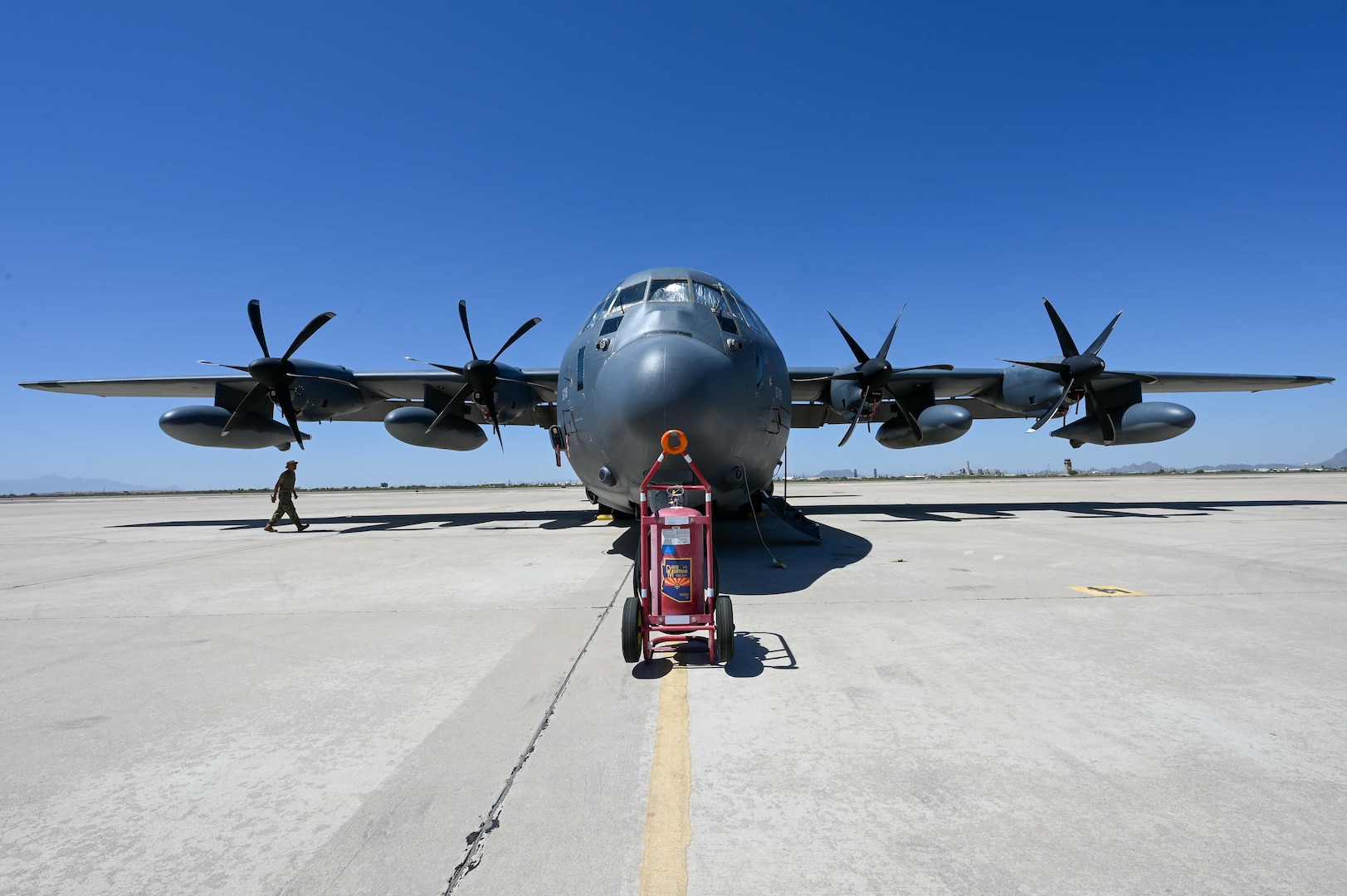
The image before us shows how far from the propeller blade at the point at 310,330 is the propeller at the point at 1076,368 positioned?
1836cm

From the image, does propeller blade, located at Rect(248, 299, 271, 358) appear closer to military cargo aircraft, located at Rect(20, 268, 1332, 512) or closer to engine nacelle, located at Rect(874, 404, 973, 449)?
military cargo aircraft, located at Rect(20, 268, 1332, 512)

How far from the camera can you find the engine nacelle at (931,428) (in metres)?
16.5

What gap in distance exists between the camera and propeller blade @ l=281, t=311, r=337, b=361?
15.9m

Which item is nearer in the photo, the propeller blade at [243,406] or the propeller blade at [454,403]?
the propeller blade at [454,403]

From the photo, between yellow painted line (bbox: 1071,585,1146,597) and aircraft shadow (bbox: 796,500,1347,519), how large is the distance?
26.6 ft

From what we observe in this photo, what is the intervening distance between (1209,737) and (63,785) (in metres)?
5.34

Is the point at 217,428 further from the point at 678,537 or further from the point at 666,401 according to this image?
the point at 678,537

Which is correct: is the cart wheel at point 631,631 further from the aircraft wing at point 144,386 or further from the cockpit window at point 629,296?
the aircraft wing at point 144,386

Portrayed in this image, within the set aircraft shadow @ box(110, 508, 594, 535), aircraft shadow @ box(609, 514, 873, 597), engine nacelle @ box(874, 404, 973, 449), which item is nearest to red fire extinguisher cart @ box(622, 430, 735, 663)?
aircraft shadow @ box(609, 514, 873, 597)

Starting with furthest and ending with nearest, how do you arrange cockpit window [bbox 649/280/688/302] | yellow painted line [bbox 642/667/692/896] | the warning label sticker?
cockpit window [bbox 649/280/688/302] < the warning label sticker < yellow painted line [bbox 642/667/692/896]

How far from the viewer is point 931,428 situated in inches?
666

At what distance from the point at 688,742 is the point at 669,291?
5725 mm

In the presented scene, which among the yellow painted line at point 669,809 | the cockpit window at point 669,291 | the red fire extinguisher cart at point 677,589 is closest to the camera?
the yellow painted line at point 669,809

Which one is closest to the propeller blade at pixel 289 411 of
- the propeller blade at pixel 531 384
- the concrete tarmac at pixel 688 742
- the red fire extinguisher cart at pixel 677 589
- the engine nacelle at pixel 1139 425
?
the propeller blade at pixel 531 384
